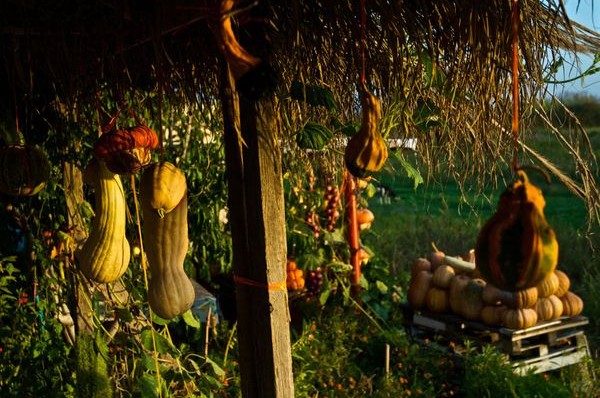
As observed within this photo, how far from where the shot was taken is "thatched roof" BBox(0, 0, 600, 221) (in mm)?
1555

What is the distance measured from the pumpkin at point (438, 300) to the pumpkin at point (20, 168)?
301 cm

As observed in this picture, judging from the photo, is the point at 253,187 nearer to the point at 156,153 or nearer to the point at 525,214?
the point at 525,214

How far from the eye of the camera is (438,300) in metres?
4.49

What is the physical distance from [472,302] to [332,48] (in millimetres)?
2744

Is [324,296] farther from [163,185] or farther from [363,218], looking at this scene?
[163,185]

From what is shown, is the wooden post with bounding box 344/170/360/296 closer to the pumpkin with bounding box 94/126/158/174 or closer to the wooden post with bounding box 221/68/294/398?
the wooden post with bounding box 221/68/294/398

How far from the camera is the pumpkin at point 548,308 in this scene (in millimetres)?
4258

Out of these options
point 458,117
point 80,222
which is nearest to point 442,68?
point 458,117

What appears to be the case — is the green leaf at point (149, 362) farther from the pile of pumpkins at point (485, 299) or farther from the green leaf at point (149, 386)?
the pile of pumpkins at point (485, 299)

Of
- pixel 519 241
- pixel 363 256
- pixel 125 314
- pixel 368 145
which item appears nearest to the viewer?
pixel 519 241

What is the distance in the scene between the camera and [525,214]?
100cm

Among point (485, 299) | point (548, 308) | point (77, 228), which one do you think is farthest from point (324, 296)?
point (77, 228)

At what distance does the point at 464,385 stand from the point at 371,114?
8.92 feet

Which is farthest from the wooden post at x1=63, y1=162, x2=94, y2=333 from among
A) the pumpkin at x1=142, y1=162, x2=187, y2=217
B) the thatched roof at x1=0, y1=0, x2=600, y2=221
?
the pumpkin at x1=142, y1=162, x2=187, y2=217
